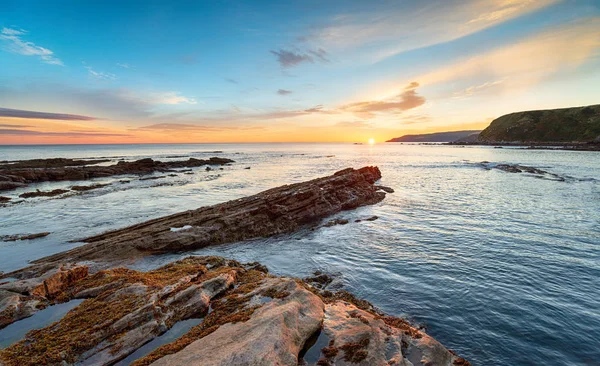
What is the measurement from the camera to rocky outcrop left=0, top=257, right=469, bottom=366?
7.10m

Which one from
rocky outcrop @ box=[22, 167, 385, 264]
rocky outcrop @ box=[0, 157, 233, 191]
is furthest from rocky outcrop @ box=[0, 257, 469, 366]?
rocky outcrop @ box=[0, 157, 233, 191]

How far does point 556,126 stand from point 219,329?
22781cm

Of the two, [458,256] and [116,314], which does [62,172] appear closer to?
[116,314]

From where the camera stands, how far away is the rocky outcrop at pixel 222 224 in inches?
698

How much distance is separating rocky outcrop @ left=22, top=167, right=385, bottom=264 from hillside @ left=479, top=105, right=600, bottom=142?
183 m

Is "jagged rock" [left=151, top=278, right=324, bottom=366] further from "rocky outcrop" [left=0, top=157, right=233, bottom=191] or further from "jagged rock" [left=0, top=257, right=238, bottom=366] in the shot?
"rocky outcrop" [left=0, top=157, right=233, bottom=191]

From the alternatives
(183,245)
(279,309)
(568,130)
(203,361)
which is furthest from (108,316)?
(568,130)

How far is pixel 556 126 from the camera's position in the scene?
16538cm

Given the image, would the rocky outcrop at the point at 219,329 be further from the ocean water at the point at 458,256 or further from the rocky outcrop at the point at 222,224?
the rocky outcrop at the point at 222,224

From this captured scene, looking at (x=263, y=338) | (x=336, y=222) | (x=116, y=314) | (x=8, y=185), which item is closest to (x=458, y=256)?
(x=336, y=222)

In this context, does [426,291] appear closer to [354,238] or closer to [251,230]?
[354,238]

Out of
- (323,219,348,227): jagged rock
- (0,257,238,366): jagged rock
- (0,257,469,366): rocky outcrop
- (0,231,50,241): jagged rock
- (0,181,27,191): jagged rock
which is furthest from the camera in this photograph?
(0,181,27,191): jagged rock

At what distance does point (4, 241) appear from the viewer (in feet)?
67.4

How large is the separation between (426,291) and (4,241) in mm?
29659
